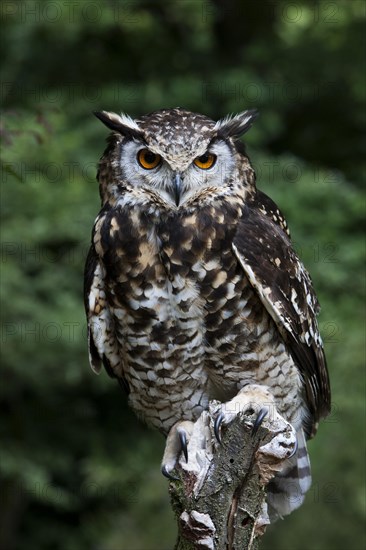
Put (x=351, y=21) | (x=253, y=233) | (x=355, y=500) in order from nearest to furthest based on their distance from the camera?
(x=253, y=233)
(x=355, y=500)
(x=351, y=21)

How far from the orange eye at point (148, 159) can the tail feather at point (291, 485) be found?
139cm

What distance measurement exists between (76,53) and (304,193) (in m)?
2.65

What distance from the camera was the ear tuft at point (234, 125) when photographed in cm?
327

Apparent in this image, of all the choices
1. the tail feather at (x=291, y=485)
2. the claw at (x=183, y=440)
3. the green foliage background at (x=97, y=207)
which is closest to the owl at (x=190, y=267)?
the claw at (x=183, y=440)

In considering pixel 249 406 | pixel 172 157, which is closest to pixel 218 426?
pixel 249 406

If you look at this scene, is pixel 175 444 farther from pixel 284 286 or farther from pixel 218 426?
pixel 284 286

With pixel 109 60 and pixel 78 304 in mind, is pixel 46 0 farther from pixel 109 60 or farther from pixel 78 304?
pixel 78 304

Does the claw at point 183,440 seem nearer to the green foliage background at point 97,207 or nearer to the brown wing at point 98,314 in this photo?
the brown wing at point 98,314

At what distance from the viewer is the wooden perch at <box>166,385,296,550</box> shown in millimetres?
2719

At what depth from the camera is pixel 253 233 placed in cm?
327

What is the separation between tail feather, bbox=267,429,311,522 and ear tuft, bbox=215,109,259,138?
4.43 feet

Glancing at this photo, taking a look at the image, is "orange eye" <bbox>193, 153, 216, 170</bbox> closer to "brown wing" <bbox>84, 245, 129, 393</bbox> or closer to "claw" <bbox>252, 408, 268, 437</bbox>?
"brown wing" <bbox>84, 245, 129, 393</bbox>

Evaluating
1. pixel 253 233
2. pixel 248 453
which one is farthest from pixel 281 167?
pixel 248 453

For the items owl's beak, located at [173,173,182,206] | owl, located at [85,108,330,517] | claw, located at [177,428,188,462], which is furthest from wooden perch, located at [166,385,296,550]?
owl's beak, located at [173,173,182,206]
